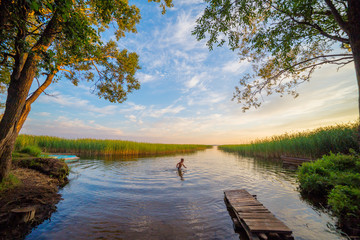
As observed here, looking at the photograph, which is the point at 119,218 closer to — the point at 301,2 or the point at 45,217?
the point at 45,217

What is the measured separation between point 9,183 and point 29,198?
157 cm

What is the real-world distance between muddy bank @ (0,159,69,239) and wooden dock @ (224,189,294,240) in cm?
570

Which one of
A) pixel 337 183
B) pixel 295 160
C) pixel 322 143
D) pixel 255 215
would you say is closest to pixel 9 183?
pixel 255 215

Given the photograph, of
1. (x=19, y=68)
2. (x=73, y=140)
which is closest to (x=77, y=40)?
(x=19, y=68)

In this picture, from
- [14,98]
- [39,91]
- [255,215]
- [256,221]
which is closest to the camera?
[256,221]

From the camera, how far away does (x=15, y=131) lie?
597cm

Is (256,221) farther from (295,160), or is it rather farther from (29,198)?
(295,160)

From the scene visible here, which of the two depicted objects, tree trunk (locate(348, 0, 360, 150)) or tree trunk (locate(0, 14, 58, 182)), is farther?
tree trunk (locate(0, 14, 58, 182))

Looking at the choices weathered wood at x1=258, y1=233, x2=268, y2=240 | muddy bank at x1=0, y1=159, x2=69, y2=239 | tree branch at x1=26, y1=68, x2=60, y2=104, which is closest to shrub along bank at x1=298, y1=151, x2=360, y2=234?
weathered wood at x1=258, y1=233, x2=268, y2=240

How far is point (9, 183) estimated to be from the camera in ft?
18.2

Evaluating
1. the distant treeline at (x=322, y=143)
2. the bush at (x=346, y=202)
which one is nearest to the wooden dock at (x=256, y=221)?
the bush at (x=346, y=202)

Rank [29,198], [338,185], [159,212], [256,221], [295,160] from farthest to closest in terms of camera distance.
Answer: [295,160]
[159,212]
[29,198]
[338,185]
[256,221]

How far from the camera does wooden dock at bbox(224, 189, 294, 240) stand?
3.34 m

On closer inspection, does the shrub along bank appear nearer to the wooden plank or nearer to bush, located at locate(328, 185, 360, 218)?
bush, located at locate(328, 185, 360, 218)
